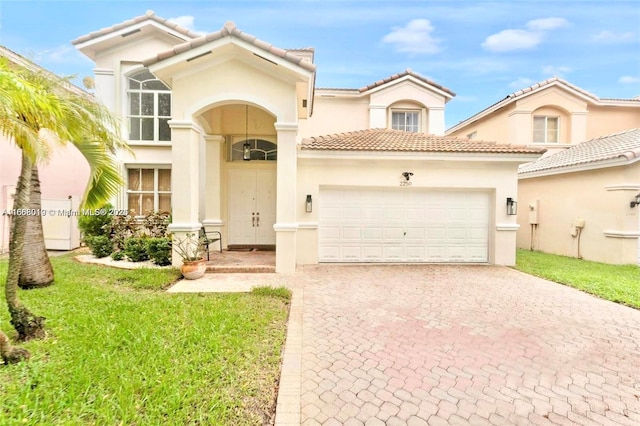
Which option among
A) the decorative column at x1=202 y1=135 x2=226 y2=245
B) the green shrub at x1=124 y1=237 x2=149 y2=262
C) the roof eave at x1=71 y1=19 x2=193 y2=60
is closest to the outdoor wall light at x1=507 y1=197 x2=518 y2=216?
the decorative column at x1=202 y1=135 x2=226 y2=245

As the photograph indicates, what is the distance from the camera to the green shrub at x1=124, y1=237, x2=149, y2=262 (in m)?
9.59

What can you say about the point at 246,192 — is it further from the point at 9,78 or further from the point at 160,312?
the point at 9,78

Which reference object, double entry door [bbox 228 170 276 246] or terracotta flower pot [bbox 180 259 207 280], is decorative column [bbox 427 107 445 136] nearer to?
double entry door [bbox 228 170 276 246]

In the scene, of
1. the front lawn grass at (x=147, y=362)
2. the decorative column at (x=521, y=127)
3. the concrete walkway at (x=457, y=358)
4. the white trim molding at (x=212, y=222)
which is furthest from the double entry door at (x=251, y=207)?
the decorative column at (x=521, y=127)

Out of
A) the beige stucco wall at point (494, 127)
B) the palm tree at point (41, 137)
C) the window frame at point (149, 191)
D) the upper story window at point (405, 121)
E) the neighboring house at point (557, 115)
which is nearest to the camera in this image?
the palm tree at point (41, 137)

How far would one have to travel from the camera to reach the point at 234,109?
39.9ft

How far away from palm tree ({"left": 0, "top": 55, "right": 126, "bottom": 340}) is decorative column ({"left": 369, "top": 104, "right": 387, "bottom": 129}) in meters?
13.4

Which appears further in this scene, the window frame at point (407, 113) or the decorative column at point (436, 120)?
the window frame at point (407, 113)

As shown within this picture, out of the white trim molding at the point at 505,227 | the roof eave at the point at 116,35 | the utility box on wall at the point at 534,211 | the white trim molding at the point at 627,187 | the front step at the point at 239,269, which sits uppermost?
the roof eave at the point at 116,35

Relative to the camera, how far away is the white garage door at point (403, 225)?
1052cm

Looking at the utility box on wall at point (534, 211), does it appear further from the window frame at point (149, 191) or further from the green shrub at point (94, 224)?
the green shrub at point (94, 224)

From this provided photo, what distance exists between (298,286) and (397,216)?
15.4 feet

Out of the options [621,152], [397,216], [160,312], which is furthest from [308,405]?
[621,152]

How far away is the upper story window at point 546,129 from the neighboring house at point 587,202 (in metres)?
3.69
